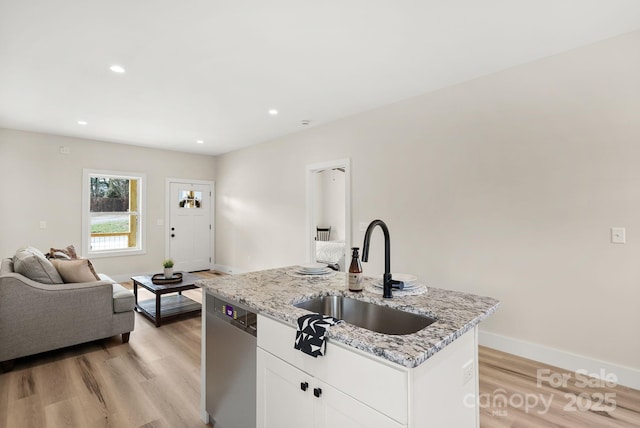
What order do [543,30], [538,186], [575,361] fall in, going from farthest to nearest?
[538,186] → [575,361] → [543,30]

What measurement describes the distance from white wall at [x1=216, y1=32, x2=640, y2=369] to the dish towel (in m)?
2.42

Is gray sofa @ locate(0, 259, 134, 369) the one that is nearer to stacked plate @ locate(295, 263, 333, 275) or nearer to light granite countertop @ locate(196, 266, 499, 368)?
light granite countertop @ locate(196, 266, 499, 368)

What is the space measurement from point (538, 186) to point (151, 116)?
14.9ft

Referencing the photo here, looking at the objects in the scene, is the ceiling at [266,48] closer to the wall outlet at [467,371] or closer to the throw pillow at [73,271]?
the throw pillow at [73,271]

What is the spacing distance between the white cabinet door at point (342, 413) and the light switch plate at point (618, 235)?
2.53m

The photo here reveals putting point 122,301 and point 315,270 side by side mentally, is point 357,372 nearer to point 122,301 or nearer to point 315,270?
point 315,270

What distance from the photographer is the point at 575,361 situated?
8.44 feet

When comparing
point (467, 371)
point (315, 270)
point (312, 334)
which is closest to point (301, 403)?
point (312, 334)

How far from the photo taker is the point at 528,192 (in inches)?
110

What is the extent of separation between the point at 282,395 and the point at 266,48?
2462mm

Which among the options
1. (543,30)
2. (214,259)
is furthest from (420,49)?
(214,259)

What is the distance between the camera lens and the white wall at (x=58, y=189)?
4.85 m

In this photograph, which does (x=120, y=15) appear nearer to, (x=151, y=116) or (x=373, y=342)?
(x=151, y=116)

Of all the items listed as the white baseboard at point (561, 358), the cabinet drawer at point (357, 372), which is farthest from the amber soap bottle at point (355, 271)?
the white baseboard at point (561, 358)
